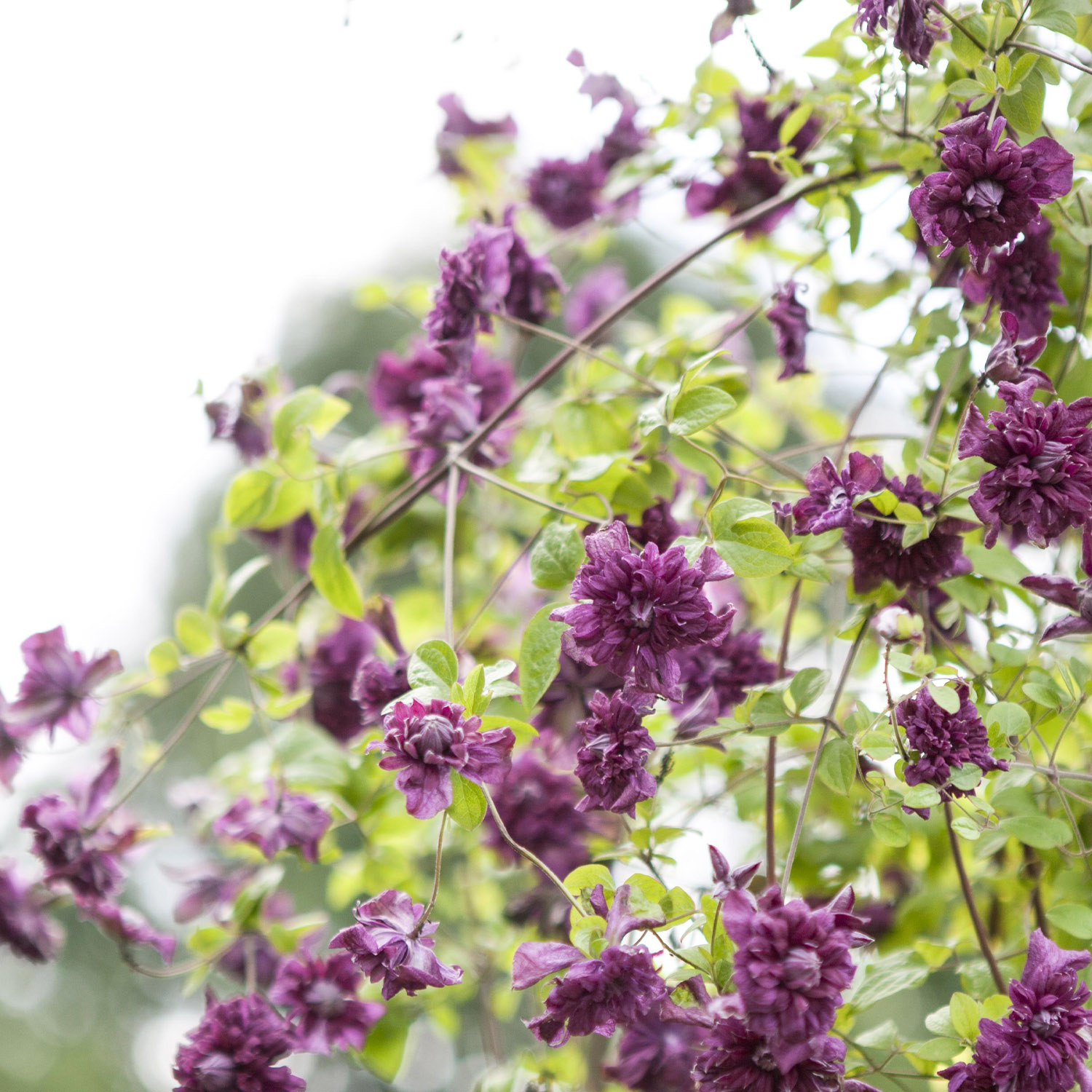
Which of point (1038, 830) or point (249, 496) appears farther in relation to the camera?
point (249, 496)

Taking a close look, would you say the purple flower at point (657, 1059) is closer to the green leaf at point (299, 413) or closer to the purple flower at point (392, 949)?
the purple flower at point (392, 949)

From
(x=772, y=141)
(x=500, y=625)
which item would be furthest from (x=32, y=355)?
(x=772, y=141)

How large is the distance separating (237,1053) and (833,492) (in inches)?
15.5

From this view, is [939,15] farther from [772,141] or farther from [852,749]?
[852,749]

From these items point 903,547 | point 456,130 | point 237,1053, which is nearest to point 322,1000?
point 237,1053

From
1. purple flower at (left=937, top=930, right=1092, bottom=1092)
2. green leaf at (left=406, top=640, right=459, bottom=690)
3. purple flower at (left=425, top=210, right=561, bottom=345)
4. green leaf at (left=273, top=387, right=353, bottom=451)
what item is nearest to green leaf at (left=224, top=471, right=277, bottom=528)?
green leaf at (left=273, top=387, right=353, bottom=451)

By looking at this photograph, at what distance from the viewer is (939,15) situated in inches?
16.4

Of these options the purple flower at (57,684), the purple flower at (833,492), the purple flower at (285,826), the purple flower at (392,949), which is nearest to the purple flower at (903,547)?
the purple flower at (833,492)

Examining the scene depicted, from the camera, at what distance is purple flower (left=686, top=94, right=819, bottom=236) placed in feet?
1.97

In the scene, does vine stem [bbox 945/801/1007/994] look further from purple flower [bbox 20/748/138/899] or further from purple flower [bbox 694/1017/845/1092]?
purple flower [bbox 20/748/138/899]

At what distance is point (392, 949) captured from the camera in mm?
360

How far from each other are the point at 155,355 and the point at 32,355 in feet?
2.99

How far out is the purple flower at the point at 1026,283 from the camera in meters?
0.43

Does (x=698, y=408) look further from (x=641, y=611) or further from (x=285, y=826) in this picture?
(x=285, y=826)
